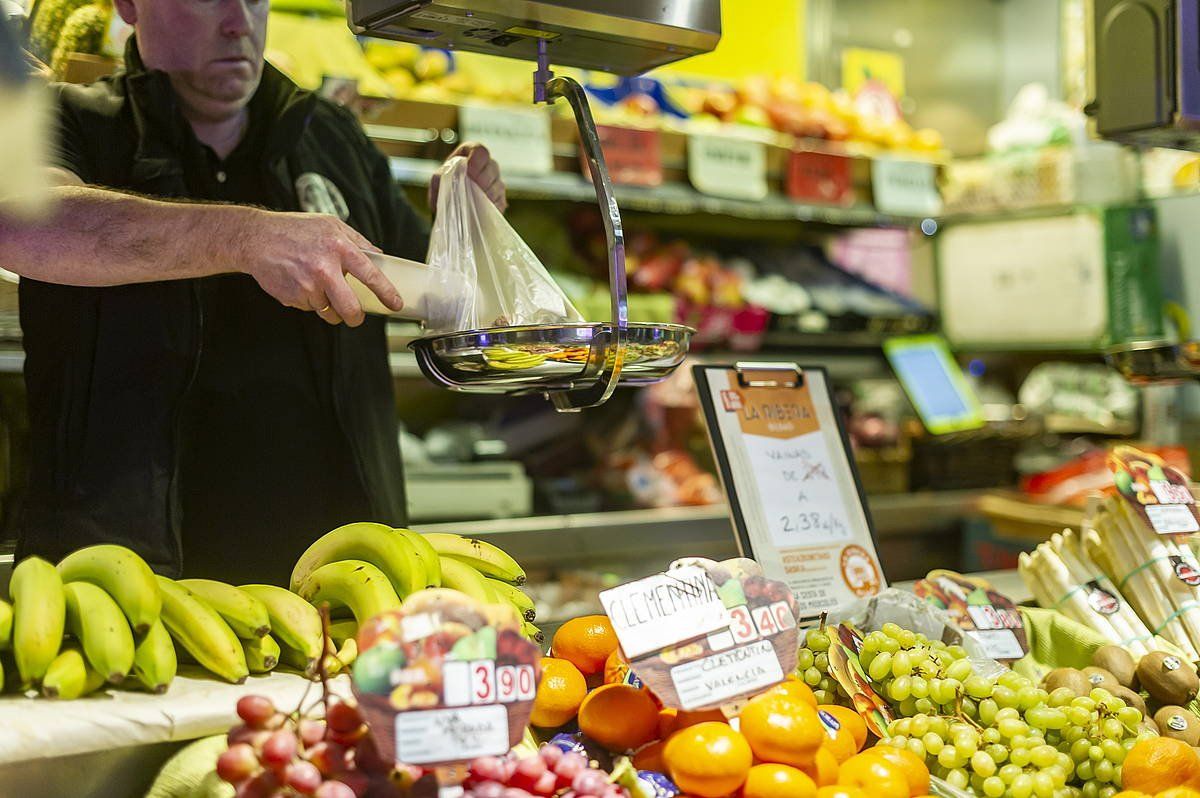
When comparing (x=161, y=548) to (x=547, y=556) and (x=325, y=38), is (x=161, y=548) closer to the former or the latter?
(x=547, y=556)

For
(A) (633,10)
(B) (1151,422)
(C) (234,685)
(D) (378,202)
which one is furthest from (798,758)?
(B) (1151,422)

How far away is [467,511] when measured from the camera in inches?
139

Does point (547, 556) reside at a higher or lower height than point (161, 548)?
lower

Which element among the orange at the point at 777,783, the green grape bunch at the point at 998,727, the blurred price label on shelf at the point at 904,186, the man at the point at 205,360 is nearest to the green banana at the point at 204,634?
the orange at the point at 777,783

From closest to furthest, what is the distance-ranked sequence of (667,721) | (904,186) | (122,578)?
(122,578)
(667,721)
(904,186)

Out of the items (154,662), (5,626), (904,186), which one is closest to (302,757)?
(154,662)

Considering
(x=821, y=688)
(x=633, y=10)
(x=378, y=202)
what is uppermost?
(x=633, y=10)

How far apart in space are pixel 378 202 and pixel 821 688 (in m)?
1.50

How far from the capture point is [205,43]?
221 cm

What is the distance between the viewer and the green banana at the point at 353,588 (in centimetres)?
144

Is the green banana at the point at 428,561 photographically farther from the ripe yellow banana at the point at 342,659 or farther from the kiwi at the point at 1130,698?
the kiwi at the point at 1130,698

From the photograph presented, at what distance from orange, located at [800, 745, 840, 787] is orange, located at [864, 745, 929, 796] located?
0.21 feet

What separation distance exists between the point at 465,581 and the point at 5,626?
0.58m

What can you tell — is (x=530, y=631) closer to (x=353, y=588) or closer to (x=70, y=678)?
(x=353, y=588)
